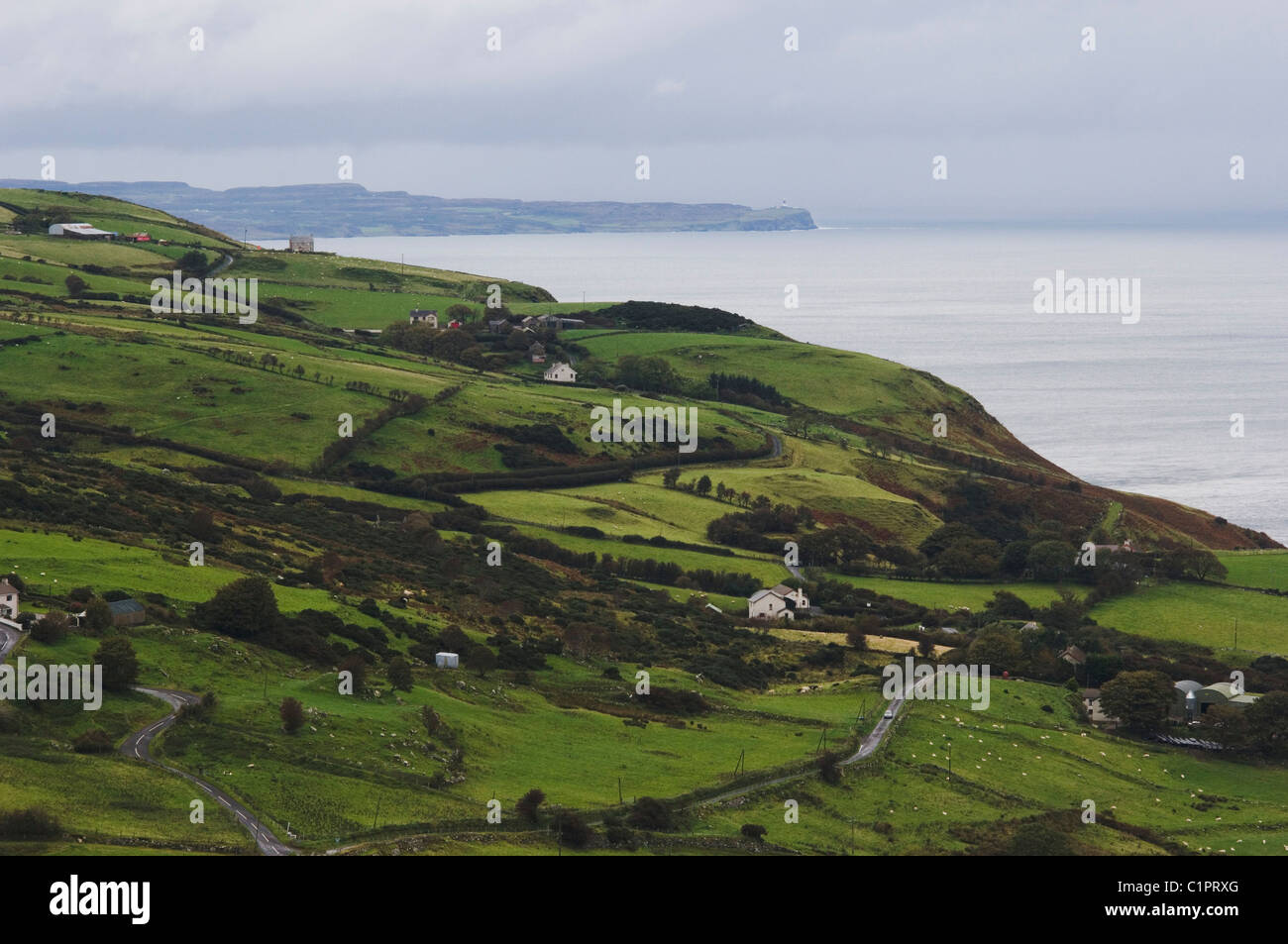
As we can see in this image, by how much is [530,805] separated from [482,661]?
21.5 metres

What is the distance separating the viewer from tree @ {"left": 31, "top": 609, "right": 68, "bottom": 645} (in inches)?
2244

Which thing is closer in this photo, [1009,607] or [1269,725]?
[1269,725]

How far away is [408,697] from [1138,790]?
98.1 feet

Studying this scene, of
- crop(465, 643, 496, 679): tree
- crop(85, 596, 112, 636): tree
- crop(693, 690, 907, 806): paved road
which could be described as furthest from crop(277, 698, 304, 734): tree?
crop(465, 643, 496, 679): tree

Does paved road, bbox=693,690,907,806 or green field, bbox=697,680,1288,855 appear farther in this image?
paved road, bbox=693,690,907,806

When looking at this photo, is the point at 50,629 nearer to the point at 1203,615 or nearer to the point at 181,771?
the point at 181,771

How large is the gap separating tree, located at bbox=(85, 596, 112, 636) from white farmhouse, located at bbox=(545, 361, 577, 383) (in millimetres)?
90211

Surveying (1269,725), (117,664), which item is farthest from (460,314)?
(117,664)

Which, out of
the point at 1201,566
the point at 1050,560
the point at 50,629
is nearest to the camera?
the point at 50,629

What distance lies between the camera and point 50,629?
57.2m

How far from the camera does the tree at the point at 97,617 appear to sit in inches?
2346

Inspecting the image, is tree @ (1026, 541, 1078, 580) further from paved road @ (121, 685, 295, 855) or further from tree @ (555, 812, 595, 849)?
paved road @ (121, 685, 295, 855)

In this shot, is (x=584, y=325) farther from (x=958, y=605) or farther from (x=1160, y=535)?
(x=958, y=605)

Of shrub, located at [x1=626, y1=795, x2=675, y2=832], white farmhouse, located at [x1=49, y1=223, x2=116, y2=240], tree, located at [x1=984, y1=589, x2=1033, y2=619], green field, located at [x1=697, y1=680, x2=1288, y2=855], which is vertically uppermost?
white farmhouse, located at [x1=49, y1=223, x2=116, y2=240]
